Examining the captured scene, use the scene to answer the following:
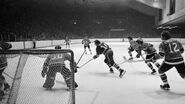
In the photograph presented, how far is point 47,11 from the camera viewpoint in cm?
2577

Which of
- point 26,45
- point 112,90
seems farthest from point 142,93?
point 26,45

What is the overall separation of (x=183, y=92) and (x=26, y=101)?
2.80 meters

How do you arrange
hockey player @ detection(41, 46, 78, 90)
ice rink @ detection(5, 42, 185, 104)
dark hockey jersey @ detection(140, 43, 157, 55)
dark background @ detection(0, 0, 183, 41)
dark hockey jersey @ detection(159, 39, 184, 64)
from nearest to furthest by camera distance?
ice rink @ detection(5, 42, 185, 104) → dark hockey jersey @ detection(159, 39, 184, 64) → hockey player @ detection(41, 46, 78, 90) → dark hockey jersey @ detection(140, 43, 157, 55) → dark background @ detection(0, 0, 183, 41)

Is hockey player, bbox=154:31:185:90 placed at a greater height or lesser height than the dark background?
lesser

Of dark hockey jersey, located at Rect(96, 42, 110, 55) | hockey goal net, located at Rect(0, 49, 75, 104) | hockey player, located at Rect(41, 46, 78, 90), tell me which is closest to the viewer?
hockey goal net, located at Rect(0, 49, 75, 104)

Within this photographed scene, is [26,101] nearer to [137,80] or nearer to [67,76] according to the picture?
[67,76]

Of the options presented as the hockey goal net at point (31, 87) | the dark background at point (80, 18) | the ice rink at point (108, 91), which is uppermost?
the dark background at point (80, 18)

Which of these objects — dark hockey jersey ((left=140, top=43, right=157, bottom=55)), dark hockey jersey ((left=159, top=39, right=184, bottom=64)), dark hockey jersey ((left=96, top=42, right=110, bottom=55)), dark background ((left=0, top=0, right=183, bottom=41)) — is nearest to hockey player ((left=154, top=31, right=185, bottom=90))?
dark hockey jersey ((left=159, top=39, right=184, bottom=64))

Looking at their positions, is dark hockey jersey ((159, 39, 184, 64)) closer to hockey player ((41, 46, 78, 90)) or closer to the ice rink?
the ice rink

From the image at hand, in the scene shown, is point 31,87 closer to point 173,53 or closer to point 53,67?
point 53,67

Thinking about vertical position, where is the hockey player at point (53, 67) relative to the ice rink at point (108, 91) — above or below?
above

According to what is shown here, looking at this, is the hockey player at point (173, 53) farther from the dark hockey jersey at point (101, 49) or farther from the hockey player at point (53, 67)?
the dark hockey jersey at point (101, 49)

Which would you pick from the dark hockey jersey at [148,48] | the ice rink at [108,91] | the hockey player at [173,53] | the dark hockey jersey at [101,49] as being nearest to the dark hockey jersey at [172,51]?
the hockey player at [173,53]

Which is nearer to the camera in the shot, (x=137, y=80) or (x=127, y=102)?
(x=127, y=102)
